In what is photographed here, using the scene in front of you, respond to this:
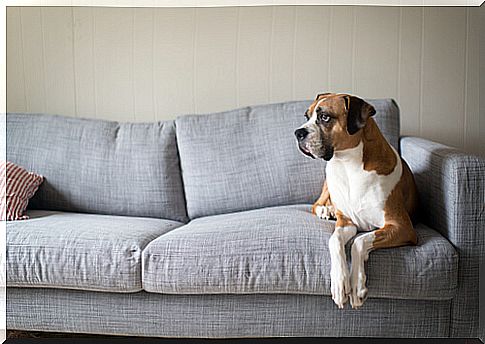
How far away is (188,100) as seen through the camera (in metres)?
3.33

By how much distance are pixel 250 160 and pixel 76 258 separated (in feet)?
2.86

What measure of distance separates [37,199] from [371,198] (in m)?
1.36

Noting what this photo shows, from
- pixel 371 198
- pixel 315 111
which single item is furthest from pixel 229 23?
pixel 371 198

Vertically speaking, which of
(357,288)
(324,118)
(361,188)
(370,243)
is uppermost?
(324,118)

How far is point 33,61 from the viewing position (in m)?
3.39

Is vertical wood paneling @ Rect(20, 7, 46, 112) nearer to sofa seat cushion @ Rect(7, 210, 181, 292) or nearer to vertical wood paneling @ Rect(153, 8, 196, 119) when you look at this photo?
vertical wood paneling @ Rect(153, 8, 196, 119)

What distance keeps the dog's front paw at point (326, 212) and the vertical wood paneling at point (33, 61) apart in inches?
58.6

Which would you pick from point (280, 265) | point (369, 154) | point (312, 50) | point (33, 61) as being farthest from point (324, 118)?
point (33, 61)

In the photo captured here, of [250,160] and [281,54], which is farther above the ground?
[281,54]

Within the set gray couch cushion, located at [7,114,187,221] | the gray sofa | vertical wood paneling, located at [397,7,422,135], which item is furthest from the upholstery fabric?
vertical wood paneling, located at [397,7,422,135]

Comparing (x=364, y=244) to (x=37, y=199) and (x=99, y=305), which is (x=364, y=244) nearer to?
(x=99, y=305)

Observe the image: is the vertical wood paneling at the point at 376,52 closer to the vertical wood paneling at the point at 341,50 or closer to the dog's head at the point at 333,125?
the vertical wood paneling at the point at 341,50

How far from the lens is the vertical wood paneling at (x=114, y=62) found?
3.33 metres

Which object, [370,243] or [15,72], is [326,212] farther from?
[15,72]
